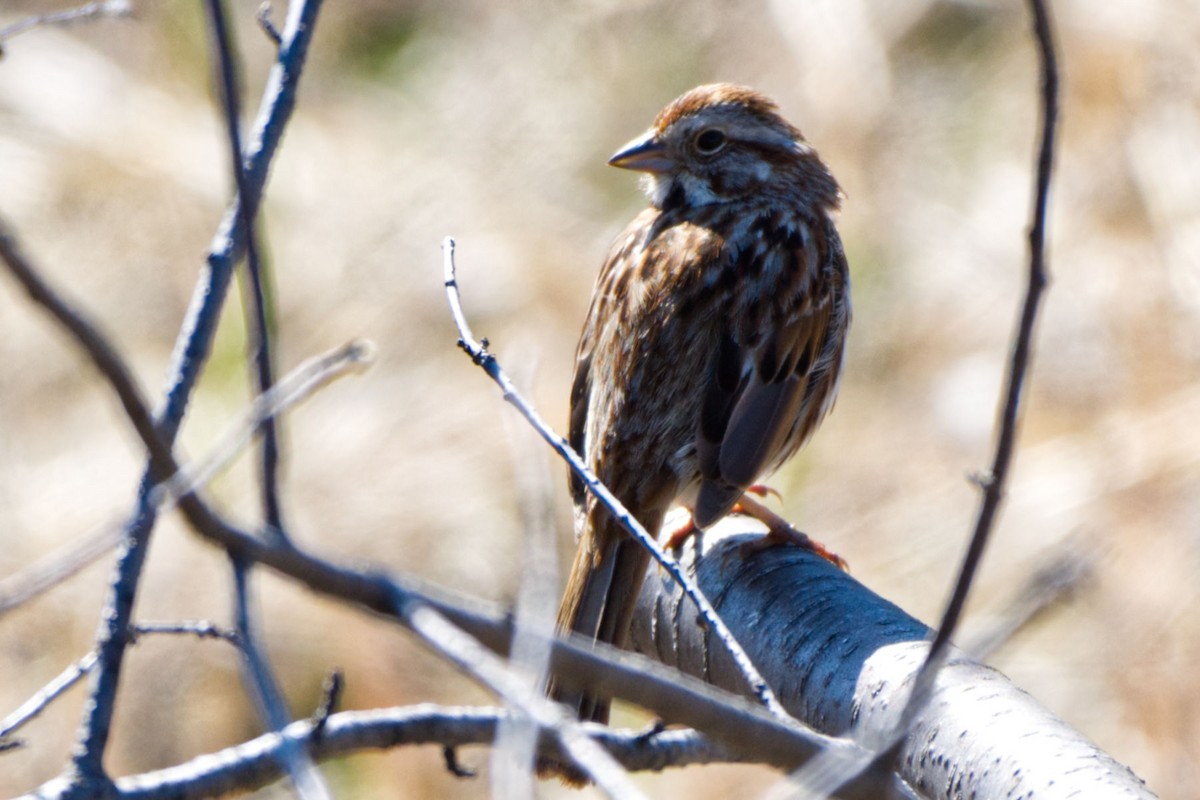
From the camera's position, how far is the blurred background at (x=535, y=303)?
601 cm

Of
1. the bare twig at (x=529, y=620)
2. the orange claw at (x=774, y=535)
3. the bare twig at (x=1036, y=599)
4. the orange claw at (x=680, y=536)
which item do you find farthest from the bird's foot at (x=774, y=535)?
the bare twig at (x=1036, y=599)

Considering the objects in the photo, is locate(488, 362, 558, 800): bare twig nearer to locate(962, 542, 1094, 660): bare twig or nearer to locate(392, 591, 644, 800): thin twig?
locate(392, 591, 644, 800): thin twig

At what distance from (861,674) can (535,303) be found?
16.2 feet

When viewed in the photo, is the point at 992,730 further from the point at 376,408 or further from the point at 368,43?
the point at 368,43

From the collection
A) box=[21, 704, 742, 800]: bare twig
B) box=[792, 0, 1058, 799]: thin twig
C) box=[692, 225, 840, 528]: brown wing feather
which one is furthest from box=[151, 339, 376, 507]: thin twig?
box=[692, 225, 840, 528]: brown wing feather

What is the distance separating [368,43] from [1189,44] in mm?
4426

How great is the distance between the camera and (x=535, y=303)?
23.9 ft

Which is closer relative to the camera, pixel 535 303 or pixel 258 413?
pixel 258 413

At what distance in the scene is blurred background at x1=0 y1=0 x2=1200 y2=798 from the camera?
6.01 meters

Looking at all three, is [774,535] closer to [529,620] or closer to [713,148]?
[713,148]

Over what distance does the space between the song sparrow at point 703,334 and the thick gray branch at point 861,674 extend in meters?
0.16

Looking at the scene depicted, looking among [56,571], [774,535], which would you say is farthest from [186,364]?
[774,535]

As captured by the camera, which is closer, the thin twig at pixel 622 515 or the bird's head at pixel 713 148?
the thin twig at pixel 622 515

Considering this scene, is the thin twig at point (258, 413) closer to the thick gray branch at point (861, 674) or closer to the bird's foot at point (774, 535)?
the thick gray branch at point (861, 674)
